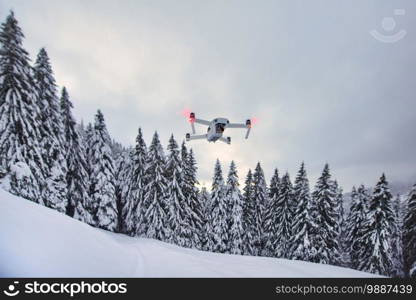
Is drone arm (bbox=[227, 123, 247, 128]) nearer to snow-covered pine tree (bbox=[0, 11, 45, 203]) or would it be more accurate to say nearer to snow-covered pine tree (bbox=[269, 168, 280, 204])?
snow-covered pine tree (bbox=[0, 11, 45, 203])

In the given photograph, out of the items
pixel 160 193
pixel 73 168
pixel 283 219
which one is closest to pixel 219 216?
pixel 283 219

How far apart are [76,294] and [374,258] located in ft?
107

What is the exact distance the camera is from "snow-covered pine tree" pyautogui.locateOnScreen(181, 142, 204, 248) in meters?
32.2

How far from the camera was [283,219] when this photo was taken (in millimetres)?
33531

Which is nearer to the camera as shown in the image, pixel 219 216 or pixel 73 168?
pixel 73 168

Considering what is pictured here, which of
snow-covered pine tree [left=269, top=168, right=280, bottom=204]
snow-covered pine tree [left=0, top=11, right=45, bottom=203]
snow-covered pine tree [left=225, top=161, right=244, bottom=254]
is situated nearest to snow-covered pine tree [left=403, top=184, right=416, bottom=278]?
snow-covered pine tree [left=269, top=168, right=280, bottom=204]

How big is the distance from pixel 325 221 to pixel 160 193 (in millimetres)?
21357

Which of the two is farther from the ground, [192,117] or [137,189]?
[192,117]

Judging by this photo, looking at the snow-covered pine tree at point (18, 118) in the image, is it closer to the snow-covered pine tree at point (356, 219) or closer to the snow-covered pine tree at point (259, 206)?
the snow-covered pine tree at point (259, 206)

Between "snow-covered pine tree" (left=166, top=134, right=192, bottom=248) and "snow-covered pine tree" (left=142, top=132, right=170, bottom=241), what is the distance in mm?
693

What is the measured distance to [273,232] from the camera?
35000mm

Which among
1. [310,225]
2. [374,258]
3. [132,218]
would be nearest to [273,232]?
[310,225]

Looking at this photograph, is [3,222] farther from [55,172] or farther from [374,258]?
[374,258]

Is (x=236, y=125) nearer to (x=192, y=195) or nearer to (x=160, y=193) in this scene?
(x=160, y=193)
